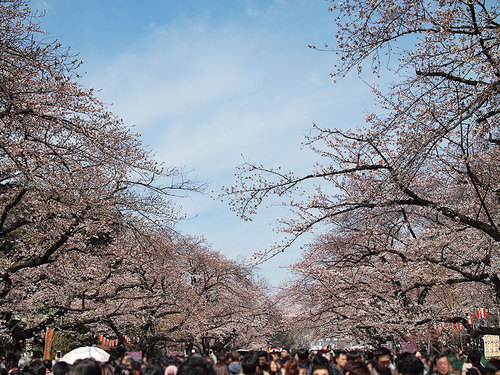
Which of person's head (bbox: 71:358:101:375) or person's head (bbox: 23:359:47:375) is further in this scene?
person's head (bbox: 23:359:47:375)

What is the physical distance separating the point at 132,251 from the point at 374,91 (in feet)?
33.8

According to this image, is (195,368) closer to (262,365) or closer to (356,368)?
(356,368)

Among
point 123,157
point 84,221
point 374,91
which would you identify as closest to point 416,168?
point 374,91

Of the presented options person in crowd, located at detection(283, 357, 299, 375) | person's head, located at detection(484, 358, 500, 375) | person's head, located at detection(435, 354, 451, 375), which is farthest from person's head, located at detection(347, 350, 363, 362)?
person's head, located at detection(484, 358, 500, 375)

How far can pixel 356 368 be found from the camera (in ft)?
16.9

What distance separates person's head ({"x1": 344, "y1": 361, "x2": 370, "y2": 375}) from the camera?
510 cm

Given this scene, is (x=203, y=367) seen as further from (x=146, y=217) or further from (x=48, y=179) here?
(x=146, y=217)

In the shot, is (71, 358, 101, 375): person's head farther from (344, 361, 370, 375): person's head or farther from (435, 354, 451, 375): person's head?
(435, 354, 451, 375): person's head

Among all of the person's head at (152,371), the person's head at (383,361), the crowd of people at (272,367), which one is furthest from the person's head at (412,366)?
the person's head at (152,371)

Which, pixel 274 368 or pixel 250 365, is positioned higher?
pixel 250 365

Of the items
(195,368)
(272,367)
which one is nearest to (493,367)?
(195,368)

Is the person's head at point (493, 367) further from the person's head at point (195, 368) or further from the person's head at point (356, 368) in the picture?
the person's head at point (195, 368)

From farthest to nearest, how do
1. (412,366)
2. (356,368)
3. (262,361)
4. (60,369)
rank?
1. (262,361)
2. (60,369)
3. (356,368)
4. (412,366)

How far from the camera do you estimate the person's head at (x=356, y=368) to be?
16.7 ft
